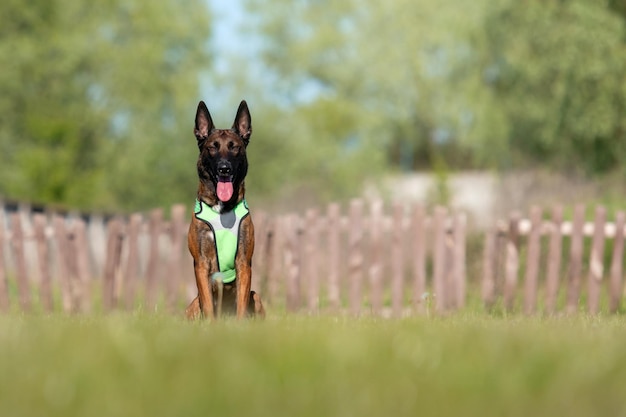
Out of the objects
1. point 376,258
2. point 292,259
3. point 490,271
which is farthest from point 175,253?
point 490,271

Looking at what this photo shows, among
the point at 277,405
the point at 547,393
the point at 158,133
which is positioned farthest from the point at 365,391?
the point at 158,133

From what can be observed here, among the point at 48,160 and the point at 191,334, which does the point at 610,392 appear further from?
the point at 48,160

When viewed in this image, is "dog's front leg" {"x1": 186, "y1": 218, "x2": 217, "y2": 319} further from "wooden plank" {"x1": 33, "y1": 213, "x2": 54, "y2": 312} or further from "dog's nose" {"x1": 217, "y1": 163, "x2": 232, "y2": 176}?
"wooden plank" {"x1": 33, "y1": 213, "x2": 54, "y2": 312}

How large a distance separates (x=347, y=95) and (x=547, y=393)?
40169mm

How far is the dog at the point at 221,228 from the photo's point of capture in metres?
6.41

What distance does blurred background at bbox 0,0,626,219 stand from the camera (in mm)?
22062

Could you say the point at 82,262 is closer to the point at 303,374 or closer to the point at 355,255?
the point at 355,255

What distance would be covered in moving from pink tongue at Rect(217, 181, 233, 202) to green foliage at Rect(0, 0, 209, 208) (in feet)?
57.1

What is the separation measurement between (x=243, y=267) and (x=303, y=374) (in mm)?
2701

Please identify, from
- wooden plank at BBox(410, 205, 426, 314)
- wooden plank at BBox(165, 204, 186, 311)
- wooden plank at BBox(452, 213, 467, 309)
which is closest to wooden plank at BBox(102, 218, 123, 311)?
wooden plank at BBox(165, 204, 186, 311)

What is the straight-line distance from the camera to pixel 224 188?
6414 mm

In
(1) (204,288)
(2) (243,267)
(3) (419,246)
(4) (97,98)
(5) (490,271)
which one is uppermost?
(4) (97,98)

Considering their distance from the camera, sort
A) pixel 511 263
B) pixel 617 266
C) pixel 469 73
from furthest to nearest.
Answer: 1. pixel 469 73
2. pixel 511 263
3. pixel 617 266

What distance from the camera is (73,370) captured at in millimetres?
3721
